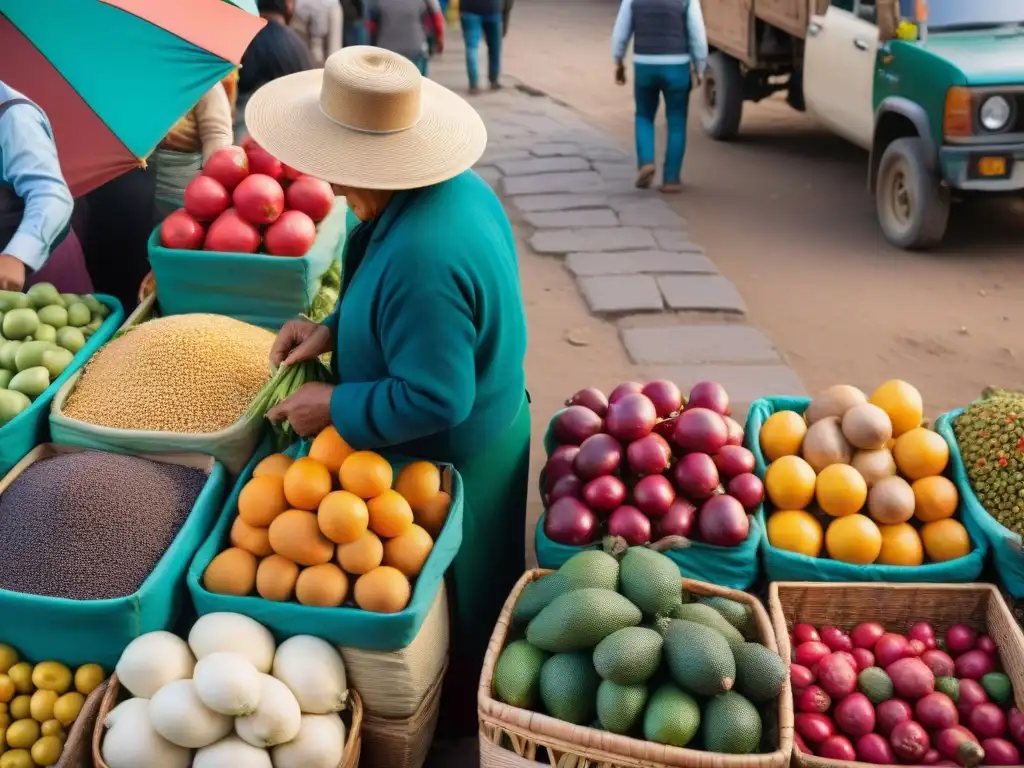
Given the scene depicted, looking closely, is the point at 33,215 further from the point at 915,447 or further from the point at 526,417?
the point at 915,447

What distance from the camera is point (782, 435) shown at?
9.88ft

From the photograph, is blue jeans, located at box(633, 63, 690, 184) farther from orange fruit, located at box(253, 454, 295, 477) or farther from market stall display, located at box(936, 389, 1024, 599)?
orange fruit, located at box(253, 454, 295, 477)

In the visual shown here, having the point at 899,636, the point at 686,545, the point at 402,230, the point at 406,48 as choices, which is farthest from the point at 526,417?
the point at 406,48

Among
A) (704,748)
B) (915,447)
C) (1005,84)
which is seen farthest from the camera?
(1005,84)

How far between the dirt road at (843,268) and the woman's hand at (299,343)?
289 cm

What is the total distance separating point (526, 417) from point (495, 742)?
85 centimetres

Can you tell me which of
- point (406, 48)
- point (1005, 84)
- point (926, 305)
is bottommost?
point (926, 305)

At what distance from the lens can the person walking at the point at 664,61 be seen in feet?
23.1

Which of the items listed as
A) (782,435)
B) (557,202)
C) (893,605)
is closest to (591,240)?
(557,202)

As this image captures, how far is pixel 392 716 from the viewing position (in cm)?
233

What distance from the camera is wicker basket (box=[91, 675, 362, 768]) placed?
210 centimetres

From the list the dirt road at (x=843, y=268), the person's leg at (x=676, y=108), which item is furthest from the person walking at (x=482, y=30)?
the person's leg at (x=676, y=108)

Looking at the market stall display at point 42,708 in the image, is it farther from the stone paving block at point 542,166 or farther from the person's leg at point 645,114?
the stone paving block at point 542,166

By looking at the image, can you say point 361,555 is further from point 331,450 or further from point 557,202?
point 557,202
